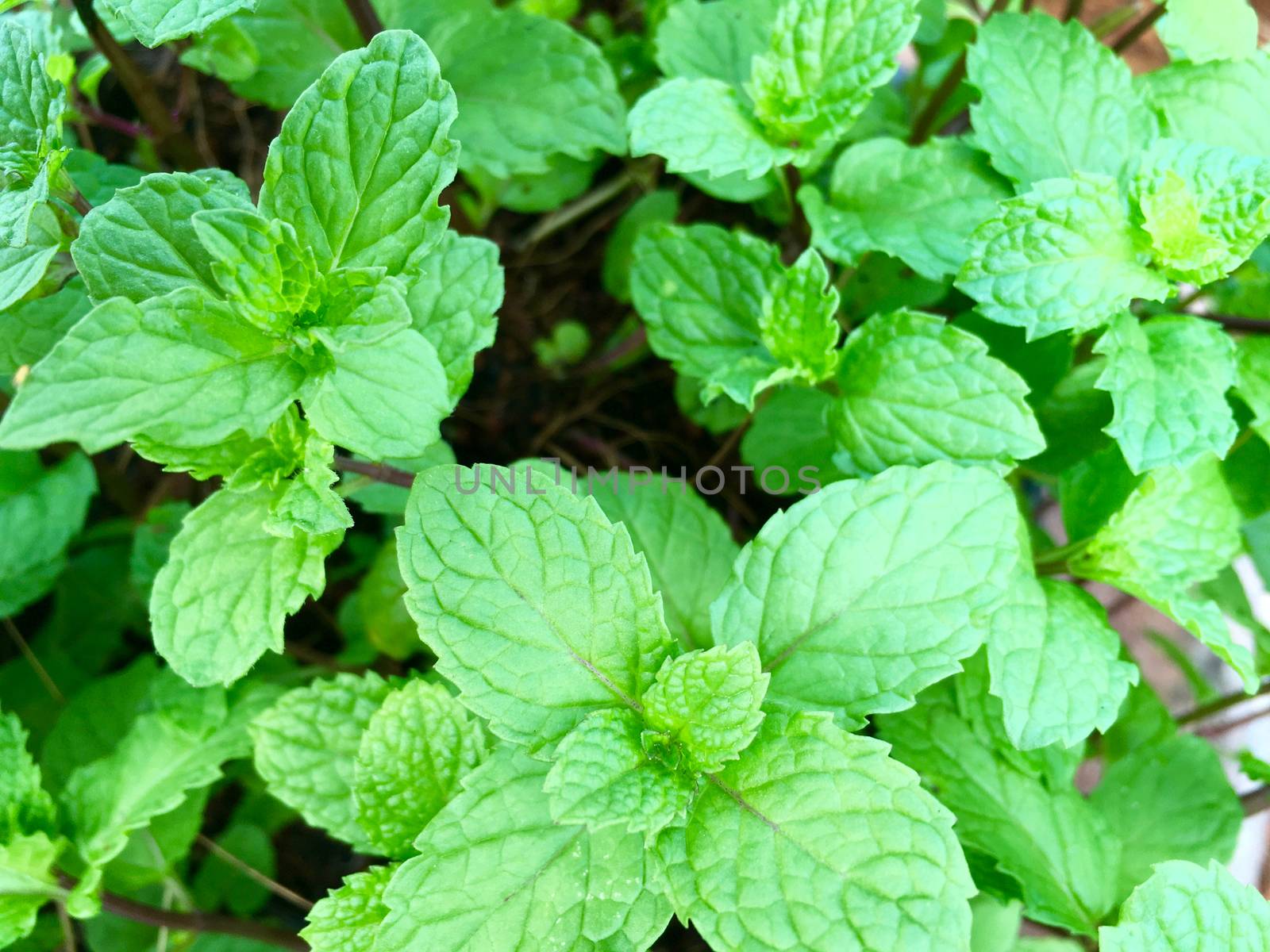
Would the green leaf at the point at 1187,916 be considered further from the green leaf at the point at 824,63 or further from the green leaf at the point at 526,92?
the green leaf at the point at 526,92

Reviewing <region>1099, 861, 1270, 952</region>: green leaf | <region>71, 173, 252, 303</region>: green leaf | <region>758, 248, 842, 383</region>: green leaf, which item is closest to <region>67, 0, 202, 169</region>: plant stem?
<region>71, 173, 252, 303</region>: green leaf

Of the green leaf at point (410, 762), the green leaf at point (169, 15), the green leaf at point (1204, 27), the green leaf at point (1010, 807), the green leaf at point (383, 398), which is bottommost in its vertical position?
the green leaf at point (1010, 807)

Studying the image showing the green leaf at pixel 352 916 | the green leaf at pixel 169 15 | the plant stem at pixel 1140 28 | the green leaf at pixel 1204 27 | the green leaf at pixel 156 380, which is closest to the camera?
the green leaf at pixel 156 380

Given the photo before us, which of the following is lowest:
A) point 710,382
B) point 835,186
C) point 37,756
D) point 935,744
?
point 37,756

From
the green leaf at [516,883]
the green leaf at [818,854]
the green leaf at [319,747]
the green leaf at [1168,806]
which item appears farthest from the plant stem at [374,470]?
the green leaf at [1168,806]

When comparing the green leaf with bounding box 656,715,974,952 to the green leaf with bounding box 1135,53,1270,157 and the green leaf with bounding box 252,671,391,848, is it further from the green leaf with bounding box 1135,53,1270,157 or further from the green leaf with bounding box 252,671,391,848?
the green leaf with bounding box 1135,53,1270,157

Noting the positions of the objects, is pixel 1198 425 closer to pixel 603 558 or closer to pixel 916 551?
pixel 916 551

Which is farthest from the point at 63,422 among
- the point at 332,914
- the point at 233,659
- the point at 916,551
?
the point at 916,551
